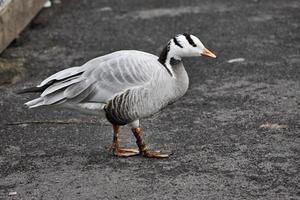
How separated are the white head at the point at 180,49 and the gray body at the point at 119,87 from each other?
0.06 meters

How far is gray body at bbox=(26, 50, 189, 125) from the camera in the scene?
5.78 metres

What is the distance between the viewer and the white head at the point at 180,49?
19.3ft

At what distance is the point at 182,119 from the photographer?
6.98 metres

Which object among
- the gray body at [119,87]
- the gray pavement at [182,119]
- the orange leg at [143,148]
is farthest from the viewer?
the orange leg at [143,148]

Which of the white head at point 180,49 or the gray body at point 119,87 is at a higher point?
the white head at point 180,49

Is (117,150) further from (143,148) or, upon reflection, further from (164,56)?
(164,56)

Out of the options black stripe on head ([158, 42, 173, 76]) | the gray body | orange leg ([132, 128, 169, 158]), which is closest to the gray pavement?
orange leg ([132, 128, 169, 158])

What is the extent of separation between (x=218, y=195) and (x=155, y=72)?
1.17m

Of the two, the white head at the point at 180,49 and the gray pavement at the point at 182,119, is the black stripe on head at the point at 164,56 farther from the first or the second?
the gray pavement at the point at 182,119

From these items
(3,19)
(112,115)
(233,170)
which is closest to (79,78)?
(112,115)

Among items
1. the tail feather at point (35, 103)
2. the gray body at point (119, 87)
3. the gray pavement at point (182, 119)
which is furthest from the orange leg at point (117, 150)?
the tail feather at point (35, 103)

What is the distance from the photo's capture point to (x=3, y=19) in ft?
29.1

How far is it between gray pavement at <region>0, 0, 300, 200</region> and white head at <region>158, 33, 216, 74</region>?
2.81ft

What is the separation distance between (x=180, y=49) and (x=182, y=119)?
1.28 metres
